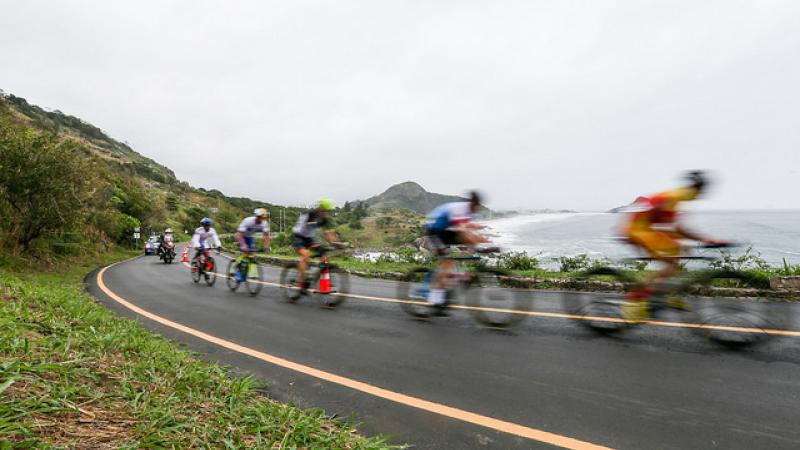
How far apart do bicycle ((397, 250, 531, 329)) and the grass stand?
132 inches

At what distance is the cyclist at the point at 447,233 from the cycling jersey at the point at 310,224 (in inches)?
104

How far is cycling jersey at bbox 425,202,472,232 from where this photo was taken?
595 cm

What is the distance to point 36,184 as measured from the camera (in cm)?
1266

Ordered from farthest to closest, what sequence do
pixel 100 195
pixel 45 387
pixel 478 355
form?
pixel 100 195, pixel 478 355, pixel 45 387

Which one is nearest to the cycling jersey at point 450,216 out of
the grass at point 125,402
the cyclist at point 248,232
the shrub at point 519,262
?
the grass at point 125,402

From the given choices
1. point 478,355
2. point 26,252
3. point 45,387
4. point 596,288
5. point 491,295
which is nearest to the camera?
point 45,387

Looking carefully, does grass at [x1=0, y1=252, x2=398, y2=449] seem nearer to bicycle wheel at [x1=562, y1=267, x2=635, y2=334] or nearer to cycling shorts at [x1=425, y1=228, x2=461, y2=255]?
Answer: cycling shorts at [x1=425, y1=228, x2=461, y2=255]

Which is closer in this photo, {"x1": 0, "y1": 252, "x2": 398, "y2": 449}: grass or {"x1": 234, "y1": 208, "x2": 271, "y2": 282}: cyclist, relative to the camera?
{"x1": 0, "y1": 252, "x2": 398, "y2": 449}: grass

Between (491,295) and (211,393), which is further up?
(491,295)

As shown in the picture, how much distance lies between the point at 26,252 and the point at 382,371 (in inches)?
646

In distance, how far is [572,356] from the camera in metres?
4.27

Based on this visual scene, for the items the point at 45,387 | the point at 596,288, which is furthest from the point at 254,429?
the point at 596,288

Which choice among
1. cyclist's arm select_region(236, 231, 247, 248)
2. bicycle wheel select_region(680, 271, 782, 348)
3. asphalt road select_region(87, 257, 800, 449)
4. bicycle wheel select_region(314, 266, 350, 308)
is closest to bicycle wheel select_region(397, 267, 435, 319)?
asphalt road select_region(87, 257, 800, 449)

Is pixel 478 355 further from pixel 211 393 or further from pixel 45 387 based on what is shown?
pixel 45 387
